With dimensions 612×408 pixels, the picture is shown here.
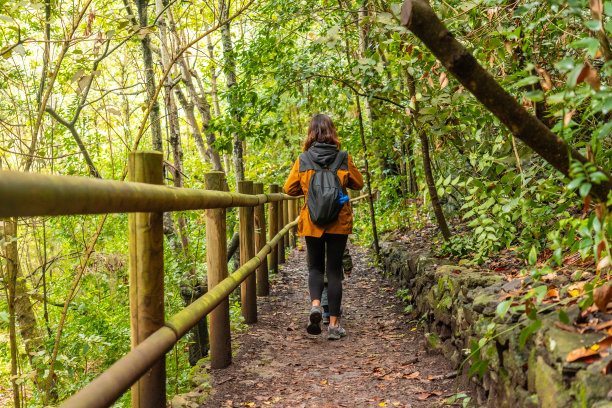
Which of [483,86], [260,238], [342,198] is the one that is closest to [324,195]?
[342,198]

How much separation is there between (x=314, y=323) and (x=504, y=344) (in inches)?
90.6

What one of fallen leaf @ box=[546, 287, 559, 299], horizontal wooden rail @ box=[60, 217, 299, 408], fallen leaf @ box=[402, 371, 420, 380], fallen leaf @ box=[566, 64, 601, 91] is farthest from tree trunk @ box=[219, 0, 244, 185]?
fallen leaf @ box=[566, 64, 601, 91]

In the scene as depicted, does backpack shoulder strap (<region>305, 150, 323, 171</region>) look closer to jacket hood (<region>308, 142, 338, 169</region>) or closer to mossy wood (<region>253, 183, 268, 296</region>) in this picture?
jacket hood (<region>308, 142, 338, 169</region>)

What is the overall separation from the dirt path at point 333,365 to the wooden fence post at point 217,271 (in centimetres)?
13

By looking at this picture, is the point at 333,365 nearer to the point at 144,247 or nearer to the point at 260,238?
the point at 260,238

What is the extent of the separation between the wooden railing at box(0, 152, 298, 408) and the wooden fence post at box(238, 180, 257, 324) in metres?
0.85

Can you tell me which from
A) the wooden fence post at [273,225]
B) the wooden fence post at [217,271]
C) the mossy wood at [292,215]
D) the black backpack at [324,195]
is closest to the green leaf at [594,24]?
the wooden fence post at [217,271]

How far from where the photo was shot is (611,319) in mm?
1891

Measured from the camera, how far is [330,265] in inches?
188

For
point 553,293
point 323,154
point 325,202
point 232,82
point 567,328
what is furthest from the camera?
point 232,82

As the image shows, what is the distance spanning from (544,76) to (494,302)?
1.22m

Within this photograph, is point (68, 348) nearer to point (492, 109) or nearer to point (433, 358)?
point (433, 358)

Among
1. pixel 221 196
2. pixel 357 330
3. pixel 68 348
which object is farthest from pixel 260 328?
pixel 221 196

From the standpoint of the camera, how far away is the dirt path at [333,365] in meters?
3.20
